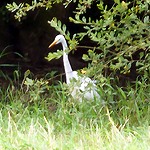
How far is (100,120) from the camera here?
5.16 m

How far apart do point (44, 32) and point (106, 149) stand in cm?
398

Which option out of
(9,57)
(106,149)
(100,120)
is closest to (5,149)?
(106,149)

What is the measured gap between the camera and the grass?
4305 millimetres

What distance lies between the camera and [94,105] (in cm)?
552

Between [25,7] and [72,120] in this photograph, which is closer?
[25,7]

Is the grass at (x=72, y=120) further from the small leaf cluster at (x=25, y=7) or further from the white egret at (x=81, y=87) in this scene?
the small leaf cluster at (x=25, y=7)

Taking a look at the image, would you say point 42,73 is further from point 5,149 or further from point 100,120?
point 5,149

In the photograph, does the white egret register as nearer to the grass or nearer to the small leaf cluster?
the grass

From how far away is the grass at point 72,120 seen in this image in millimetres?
4305

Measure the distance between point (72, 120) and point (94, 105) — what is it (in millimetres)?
359

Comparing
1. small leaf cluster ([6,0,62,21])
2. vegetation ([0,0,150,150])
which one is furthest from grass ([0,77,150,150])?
small leaf cluster ([6,0,62,21])

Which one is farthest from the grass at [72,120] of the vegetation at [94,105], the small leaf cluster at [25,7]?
the small leaf cluster at [25,7]

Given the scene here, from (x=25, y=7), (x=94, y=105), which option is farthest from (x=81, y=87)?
(x=25, y=7)

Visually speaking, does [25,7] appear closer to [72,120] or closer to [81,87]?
[81,87]
